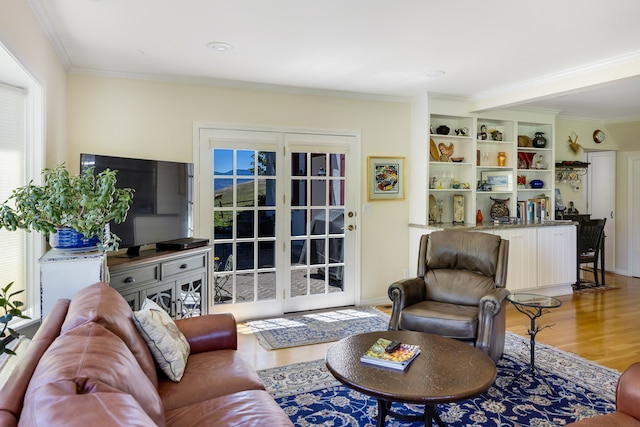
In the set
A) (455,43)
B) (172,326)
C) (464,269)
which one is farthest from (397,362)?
(455,43)

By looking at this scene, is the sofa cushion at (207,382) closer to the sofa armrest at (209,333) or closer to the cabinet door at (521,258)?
the sofa armrest at (209,333)

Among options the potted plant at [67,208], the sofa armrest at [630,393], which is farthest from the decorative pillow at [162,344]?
the sofa armrest at [630,393]

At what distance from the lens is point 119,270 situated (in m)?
2.92

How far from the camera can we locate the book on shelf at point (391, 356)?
212 cm

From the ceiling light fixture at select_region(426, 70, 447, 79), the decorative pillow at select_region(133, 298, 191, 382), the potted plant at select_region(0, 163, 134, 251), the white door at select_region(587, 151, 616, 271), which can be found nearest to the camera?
the decorative pillow at select_region(133, 298, 191, 382)

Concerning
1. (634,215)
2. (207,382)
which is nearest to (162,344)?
(207,382)

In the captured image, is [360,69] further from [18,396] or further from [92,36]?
[18,396]

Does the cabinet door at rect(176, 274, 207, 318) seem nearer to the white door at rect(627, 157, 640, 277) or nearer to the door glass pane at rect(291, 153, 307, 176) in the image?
the door glass pane at rect(291, 153, 307, 176)

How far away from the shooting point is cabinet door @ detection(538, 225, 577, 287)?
17.2 ft

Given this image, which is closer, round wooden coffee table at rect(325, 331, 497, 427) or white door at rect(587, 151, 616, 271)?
round wooden coffee table at rect(325, 331, 497, 427)

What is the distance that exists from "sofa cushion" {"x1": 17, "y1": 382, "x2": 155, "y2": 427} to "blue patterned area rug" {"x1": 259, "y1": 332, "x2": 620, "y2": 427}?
5.47 feet

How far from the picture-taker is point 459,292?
11.5 feet

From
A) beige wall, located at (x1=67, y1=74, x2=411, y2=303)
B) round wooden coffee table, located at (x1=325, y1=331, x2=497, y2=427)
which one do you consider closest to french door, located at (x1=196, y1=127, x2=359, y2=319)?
beige wall, located at (x1=67, y1=74, x2=411, y2=303)

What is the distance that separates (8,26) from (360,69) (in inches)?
105
